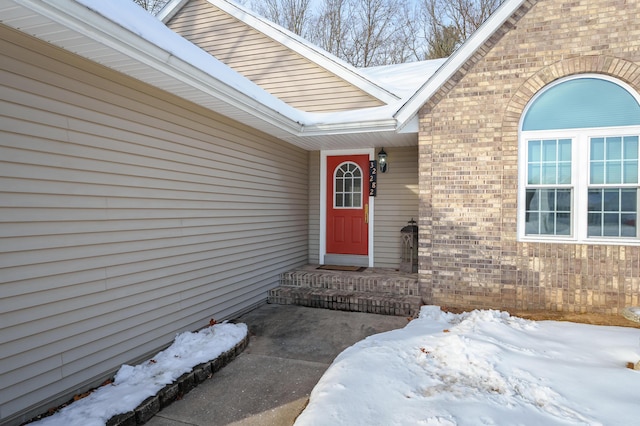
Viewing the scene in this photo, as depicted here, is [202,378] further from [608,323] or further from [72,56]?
[608,323]

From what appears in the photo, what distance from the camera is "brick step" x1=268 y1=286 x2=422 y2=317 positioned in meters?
5.11

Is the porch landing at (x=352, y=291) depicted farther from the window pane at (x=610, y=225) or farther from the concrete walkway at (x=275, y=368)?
the window pane at (x=610, y=225)

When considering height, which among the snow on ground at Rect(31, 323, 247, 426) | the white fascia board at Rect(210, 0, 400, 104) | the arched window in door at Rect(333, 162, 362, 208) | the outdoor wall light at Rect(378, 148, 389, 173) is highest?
the white fascia board at Rect(210, 0, 400, 104)

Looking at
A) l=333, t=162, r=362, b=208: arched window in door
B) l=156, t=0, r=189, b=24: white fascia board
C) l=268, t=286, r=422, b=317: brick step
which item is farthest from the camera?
l=156, t=0, r=189, b=24: white fascia board

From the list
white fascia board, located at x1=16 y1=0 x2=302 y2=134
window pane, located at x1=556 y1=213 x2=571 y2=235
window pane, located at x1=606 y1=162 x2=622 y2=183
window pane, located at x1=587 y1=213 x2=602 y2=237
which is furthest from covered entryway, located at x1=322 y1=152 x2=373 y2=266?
window pane, located at x1=606 y1=162 x2=622 y2=183

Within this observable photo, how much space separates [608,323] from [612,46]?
11.0ft

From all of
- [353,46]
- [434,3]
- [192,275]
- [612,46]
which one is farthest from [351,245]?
[434,3]

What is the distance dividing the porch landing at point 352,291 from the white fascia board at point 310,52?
3.16m

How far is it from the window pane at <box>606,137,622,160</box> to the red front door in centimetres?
363

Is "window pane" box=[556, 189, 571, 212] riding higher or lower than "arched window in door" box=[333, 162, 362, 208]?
lower

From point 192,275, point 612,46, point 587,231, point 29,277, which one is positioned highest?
point 612,46

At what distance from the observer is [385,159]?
6.71m

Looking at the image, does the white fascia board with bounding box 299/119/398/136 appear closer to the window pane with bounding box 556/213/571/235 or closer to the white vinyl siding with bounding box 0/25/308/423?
the white vinyl siding with bounding box 0/25/308/423

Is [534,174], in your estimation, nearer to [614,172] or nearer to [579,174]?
[579,174]
